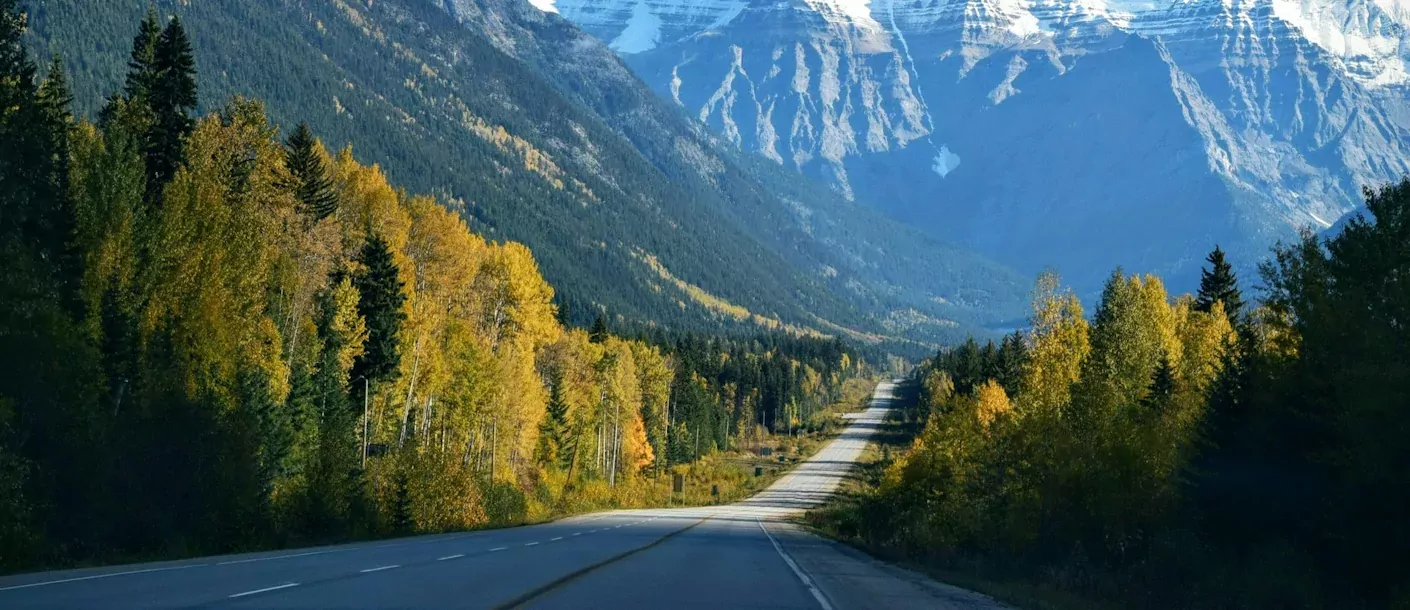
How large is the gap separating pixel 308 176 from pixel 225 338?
19318 mm

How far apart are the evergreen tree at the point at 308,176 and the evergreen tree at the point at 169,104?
8.14m

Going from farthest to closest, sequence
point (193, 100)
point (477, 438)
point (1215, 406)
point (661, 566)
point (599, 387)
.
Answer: point (599, 387) → point (477, 438) → point (193, 100) → point (1215, 406) → point (661, 566)

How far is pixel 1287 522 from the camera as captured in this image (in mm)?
32562

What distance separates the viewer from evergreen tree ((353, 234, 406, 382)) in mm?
56219

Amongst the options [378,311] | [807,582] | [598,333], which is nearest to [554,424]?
[598,333]

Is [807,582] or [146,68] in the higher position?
[146,68]

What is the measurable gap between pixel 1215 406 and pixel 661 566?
20163 mm

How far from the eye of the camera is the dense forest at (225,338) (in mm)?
30984

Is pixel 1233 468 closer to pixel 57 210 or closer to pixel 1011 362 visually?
pixel 57 210

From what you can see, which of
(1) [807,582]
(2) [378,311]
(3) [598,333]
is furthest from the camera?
(3) [598,333]

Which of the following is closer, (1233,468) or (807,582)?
(807,582)

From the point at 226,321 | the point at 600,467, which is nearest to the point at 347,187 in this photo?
the point at 226,321

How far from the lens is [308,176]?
192 ft

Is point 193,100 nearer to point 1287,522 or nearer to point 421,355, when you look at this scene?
point 421,355
